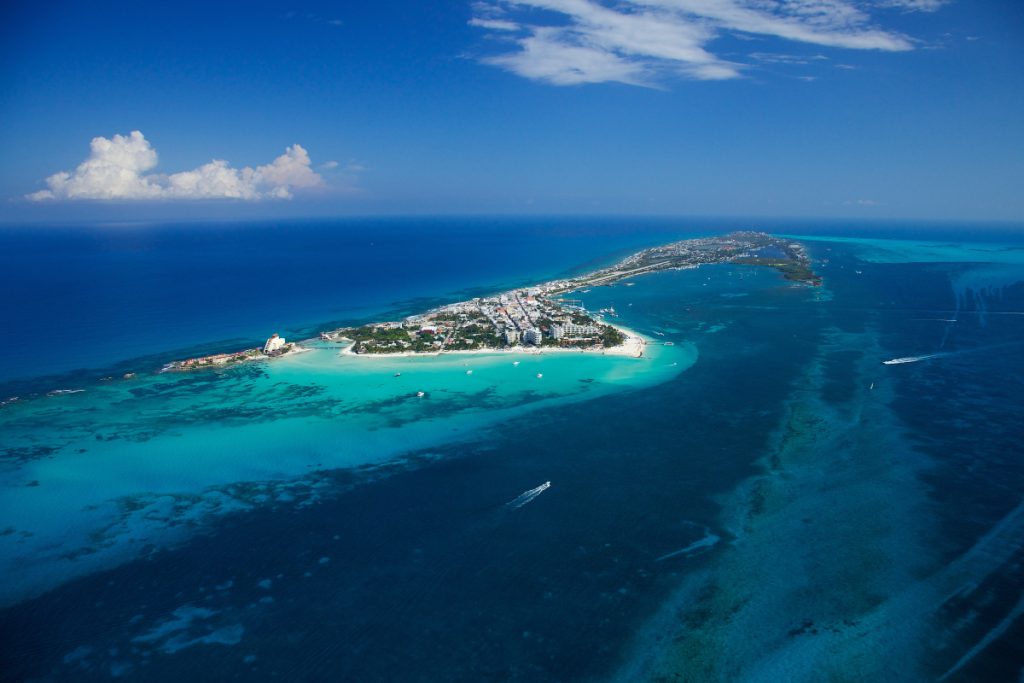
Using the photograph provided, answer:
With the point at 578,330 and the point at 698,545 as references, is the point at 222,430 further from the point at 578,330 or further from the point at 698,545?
the point at 578,330

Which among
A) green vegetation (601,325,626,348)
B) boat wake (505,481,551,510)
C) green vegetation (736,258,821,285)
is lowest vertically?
boat wake (505,481,551,510)

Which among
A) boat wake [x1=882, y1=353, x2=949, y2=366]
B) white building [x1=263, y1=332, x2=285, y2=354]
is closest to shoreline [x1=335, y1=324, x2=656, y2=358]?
white building [x1=263, y1=332, x2=285, y2=354]

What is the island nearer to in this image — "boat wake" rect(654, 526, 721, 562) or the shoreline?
the shoreline

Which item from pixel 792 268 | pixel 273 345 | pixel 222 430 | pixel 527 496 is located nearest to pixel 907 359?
pixel 527 496

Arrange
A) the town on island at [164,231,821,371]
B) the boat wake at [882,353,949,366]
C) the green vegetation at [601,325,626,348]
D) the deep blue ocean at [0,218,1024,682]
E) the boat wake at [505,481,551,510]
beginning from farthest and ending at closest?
the green vegetation at [601,325,626,348] < the town on island at [164,231,821,371] < the boat wake at [882,353,949,366] < the boat wake at [505,481,551,510] < the deep blue ocean at [0,218,1024,682]

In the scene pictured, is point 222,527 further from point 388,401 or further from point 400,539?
point 388,401

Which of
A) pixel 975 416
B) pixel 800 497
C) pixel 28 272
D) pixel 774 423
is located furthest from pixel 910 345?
pixel 28 272

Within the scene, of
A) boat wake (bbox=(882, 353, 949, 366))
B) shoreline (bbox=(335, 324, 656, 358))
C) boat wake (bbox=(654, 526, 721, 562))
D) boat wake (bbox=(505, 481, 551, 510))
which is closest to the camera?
boat wake (bbox=(654, 526, 721, 562))
